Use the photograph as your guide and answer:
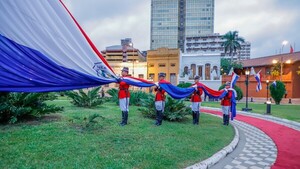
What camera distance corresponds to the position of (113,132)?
269 inches

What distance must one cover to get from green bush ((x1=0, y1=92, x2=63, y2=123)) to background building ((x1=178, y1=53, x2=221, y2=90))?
33313mm

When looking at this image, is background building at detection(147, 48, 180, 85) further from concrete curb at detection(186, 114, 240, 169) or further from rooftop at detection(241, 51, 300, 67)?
concrete curb at detection(186, 114, 240, 169)

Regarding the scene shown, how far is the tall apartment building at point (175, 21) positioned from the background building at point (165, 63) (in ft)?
159

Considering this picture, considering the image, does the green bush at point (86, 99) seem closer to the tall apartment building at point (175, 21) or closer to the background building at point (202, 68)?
the background building at point (202, 68)

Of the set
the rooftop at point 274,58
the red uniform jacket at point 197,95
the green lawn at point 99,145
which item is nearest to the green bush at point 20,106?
the green lawn at point 99,145

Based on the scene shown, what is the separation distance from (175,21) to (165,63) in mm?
55650

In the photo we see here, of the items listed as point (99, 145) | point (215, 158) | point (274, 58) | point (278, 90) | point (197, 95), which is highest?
point (274, 58)

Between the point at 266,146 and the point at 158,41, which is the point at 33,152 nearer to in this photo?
the point at 266,146

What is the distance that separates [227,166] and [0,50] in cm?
525

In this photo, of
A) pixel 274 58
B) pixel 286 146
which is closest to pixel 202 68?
pixel 274 58

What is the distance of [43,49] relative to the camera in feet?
7.02

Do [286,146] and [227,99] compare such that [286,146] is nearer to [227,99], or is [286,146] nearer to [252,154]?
[252,154]

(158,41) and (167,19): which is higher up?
(167,19)

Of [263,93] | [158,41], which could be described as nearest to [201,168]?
[263,93]
